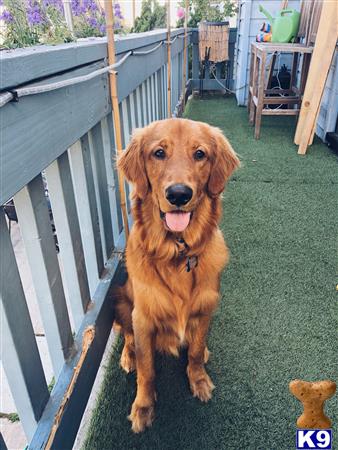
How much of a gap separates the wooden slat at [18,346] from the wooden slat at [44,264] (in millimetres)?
157

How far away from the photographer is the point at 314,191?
357cm

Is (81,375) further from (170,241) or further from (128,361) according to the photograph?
(170,241)

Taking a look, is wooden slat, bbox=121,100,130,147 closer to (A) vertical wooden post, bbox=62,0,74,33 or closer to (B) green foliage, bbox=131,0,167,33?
(A) vertical wooden post, bbox=62,0,74,33

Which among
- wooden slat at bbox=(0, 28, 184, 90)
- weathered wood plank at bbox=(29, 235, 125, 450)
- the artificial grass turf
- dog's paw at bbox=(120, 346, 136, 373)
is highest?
wooden slat at bbox=(0, 28, 184, 90)

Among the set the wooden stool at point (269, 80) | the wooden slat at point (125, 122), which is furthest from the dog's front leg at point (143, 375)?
the wooden stool at point (269, 80)

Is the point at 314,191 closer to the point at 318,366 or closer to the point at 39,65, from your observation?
the point at 318,366

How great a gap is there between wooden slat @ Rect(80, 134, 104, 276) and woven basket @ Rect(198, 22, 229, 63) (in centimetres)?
680

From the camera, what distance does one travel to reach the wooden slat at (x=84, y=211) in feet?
5.28

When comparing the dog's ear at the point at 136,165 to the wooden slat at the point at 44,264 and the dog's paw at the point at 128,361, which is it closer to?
the wooden slat at the point at 44,264

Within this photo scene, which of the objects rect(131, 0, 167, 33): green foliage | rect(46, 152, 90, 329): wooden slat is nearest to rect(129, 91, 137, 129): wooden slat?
rect(46, 152, 90, 329): wooden slat

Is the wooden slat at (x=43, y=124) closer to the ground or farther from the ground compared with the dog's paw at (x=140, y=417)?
farther from the ground

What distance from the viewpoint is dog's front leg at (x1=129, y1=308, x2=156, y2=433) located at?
5.17 ft

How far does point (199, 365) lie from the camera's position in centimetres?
175

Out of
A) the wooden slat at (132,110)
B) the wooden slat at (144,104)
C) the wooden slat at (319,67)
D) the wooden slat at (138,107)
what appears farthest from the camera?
the wooden slat at (319,67)
